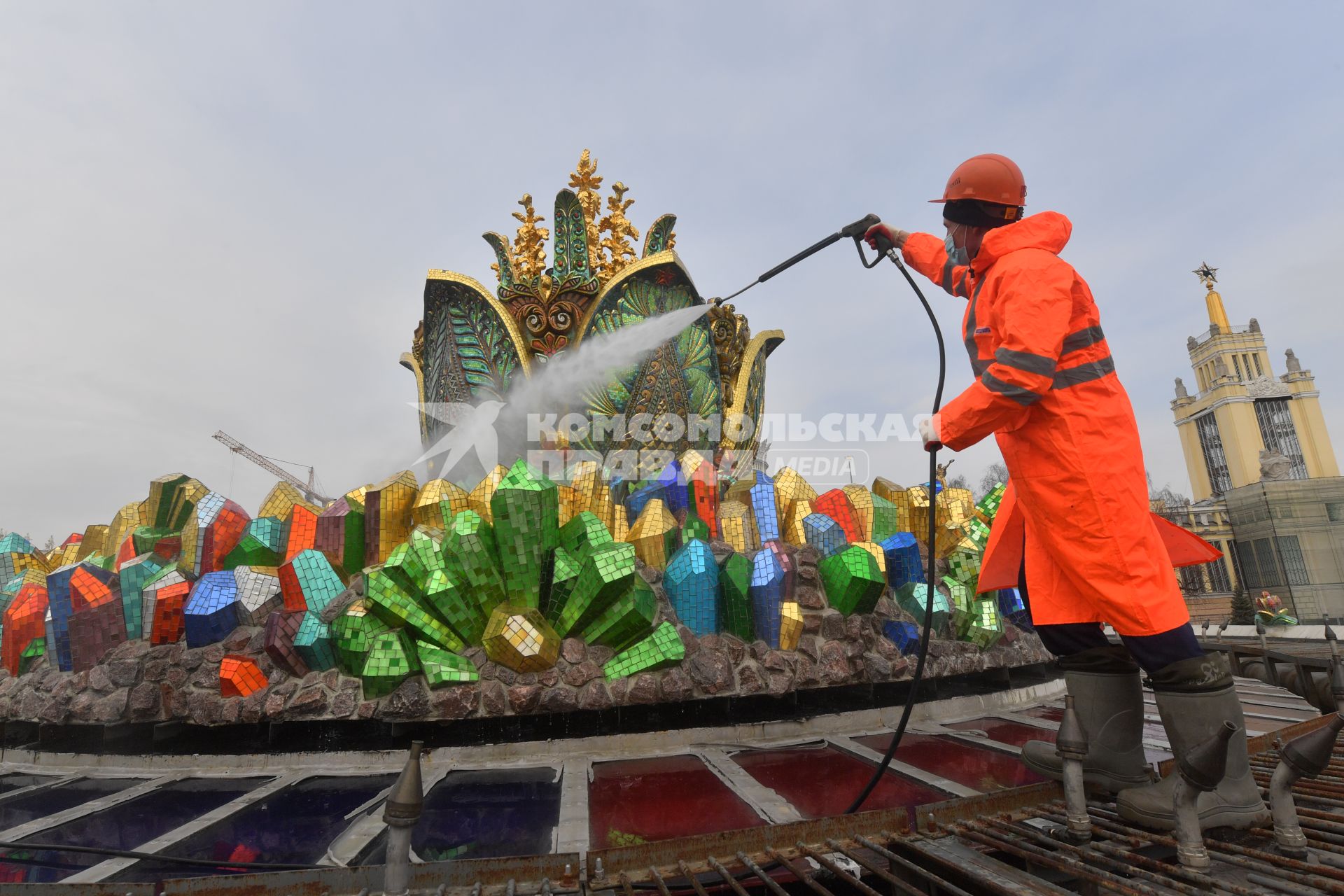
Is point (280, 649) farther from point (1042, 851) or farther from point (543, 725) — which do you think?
point (1042, 851)

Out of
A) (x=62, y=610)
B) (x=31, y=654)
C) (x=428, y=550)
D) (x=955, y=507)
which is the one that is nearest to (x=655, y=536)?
(x=428, y=550)

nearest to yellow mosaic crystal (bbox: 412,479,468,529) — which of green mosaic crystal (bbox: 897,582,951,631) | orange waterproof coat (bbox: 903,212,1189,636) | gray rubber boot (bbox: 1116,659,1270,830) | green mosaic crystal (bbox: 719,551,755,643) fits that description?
green mosaic crystal (bbox: 719,551,755,643)

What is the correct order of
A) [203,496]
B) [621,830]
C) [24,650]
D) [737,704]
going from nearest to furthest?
[621,830] → [737,704] → [24,650] → [203,496]

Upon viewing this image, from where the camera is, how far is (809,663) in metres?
4.71

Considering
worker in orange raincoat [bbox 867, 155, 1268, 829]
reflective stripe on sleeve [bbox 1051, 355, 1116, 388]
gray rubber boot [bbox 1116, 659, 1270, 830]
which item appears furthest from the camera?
reflective stripe on sleeve [bbox 1051, 355, 1116, 388]

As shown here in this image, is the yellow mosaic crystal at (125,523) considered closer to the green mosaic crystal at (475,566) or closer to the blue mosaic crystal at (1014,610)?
the green mosaic crystal at (475,566)

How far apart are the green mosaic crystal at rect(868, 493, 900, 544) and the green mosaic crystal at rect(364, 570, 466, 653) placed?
3.87m

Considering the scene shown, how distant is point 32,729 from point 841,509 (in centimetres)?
667

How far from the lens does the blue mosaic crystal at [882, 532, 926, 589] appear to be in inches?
219

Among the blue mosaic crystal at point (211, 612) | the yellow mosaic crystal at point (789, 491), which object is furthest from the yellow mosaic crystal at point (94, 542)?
the yellow mosaic crystal at point (789, 491)

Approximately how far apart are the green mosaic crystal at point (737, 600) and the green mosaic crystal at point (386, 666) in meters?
2.18

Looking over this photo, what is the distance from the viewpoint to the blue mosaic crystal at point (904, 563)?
5.56 meters

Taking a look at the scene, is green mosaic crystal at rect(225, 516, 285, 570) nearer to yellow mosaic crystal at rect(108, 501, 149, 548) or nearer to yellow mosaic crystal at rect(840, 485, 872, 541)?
yellow mosaic crystal at rect(108, 501, 149, 548)

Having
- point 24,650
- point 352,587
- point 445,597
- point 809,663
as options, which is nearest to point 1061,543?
point 809,663
